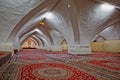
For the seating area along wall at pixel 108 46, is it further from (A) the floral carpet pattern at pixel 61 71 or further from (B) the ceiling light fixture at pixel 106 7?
(A) the floral carpet pattern at pixel 61 71

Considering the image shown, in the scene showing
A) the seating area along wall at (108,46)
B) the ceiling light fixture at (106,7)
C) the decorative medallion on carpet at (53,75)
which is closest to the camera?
the decorative medallion on carpet at (53,75)

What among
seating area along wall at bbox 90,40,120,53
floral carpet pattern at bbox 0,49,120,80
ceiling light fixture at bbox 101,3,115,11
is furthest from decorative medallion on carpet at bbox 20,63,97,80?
seating area along wall at bbox 90,40,120,53

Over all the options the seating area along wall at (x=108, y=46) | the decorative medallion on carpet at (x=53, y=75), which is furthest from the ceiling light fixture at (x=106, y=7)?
the seating area along wall at (x=108, y=46)

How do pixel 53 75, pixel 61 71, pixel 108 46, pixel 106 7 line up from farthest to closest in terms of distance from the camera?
pixel 108 46
pixel 106 7
pixel 61 71
pixel 53 75

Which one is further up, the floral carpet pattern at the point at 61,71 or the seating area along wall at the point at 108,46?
the seating area along wall at the point at 108,46

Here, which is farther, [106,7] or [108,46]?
[108,46]

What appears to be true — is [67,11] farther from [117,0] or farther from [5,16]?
[5,16]

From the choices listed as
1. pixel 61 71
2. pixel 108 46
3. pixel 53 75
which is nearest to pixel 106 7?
pixel 61 71

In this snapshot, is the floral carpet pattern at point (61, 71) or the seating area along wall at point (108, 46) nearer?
the floral carpet pattern at point (61, 71)

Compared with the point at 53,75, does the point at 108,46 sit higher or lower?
higher

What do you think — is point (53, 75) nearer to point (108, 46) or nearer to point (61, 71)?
point (61, 71)

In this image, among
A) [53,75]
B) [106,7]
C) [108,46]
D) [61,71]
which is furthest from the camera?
[108,46]

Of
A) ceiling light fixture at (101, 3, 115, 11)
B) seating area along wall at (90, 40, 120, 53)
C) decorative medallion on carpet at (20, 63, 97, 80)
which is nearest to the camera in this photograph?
decorative medallion on carpet at (20, 63, 97, 80)

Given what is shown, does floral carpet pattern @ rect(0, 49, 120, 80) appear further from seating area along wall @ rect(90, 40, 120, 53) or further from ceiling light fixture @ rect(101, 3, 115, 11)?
seating area along wall @ rect(90, 40, 120, 53)
